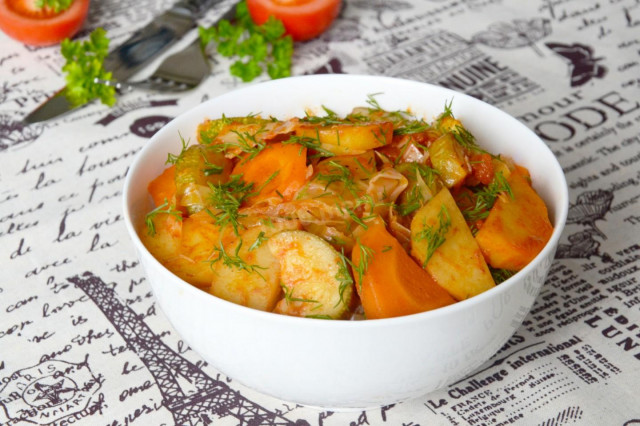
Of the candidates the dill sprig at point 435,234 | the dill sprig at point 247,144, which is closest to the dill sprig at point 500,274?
the dill sprig at point 435,234

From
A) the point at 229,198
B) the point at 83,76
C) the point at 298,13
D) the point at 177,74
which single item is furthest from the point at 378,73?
the point at 229,198

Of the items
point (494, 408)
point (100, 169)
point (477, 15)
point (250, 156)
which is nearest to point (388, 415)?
point (494, 408)

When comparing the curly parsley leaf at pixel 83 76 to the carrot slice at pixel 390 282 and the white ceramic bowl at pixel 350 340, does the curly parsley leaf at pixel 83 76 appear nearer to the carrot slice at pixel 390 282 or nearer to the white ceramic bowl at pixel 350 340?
the white ceramic bowl at pixel 350 340

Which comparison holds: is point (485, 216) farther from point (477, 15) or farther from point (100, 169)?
point (477, 15)

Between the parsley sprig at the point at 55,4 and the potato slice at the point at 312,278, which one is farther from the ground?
the potato slice at the point at 312,278

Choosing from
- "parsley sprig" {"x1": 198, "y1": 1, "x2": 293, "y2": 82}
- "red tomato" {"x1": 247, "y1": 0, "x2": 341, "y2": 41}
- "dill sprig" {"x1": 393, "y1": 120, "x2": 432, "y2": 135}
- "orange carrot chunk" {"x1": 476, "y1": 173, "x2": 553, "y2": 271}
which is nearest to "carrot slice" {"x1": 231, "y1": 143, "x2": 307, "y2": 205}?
"dill sprig" {"x1": 393, "y1": 120, "x2": 432, "y2": 135}

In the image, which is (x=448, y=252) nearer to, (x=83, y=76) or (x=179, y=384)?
(x=179, y=384)

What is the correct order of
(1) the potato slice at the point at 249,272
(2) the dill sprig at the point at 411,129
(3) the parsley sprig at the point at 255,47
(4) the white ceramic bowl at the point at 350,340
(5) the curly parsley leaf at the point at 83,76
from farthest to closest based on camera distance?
(3) the parsley sprig at the point at 255,47 → (5) the curly parsley leaf at the point at 83,76 → (2) the dill sprig at the point at 411,129 → (1) the potato slice at the point at 249,272 → (4) the white ceramic bowl at the point at 350,340
